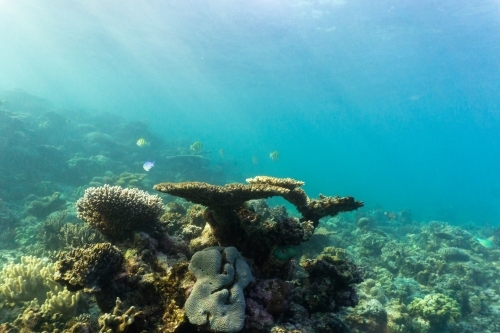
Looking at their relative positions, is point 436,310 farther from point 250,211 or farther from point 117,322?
point 117,322

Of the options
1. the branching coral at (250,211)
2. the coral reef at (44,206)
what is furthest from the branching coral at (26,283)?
the coral reef at (44,206)

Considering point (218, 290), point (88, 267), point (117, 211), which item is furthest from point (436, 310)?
point (88, 267)

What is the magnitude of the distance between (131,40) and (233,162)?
25.1 meters

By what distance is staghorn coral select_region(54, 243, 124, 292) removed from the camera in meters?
3.67

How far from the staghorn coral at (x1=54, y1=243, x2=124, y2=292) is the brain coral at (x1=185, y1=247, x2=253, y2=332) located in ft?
3.72

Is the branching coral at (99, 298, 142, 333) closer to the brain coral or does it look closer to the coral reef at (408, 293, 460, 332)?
the brain coral

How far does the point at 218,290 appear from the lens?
11.7ft

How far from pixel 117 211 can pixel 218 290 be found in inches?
87.4

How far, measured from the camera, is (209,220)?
490 centimetres

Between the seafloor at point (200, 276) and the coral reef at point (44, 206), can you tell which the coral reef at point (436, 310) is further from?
the coral reef at point (44, 206)

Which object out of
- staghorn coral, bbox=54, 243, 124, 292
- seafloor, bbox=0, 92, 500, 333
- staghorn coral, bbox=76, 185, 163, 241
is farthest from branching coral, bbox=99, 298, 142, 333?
staghorn coral, bbox=76, 185, 163, 241

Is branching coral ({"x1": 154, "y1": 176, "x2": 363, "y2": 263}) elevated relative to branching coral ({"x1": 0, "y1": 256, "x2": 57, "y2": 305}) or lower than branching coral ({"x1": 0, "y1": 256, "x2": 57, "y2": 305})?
elevated

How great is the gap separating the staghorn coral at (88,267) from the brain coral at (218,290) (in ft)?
3.72

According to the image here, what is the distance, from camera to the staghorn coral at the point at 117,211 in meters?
4.59
